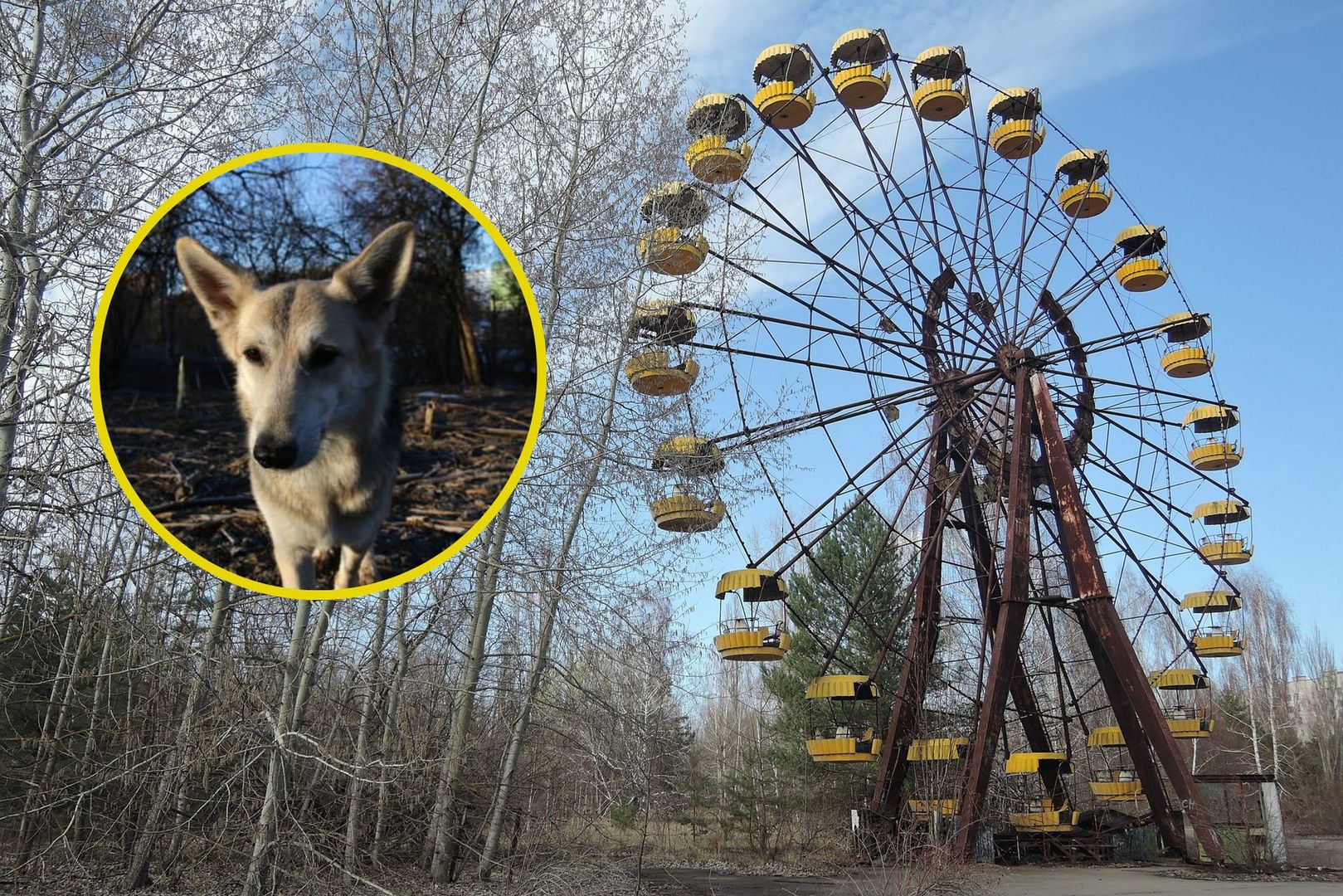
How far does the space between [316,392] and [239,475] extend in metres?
0.22

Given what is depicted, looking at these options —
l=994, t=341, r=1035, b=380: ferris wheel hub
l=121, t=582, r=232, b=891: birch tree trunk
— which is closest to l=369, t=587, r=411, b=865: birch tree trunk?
l=121, t=582, r=232, b=891: birch tree trunk

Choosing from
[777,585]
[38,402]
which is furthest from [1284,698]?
[38,402]

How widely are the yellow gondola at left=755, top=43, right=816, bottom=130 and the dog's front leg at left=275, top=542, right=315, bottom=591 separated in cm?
1699

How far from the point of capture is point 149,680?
10391mm

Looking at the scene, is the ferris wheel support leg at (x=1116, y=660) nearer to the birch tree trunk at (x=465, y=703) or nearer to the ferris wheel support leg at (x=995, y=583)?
the ferris wheel support leg at (x=995, y=583)

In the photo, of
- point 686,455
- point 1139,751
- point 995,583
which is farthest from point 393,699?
point 1139,751

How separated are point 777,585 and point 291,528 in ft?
47.8

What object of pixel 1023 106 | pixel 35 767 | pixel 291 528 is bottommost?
pixel 35 767

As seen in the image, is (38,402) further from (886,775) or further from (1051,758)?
(1051,758)

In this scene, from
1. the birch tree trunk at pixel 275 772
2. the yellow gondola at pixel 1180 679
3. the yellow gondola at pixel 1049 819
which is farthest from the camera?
the yellow gondola at pixel 1180 679

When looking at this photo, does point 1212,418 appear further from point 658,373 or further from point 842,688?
point 658,373

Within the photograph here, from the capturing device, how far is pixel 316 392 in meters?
1.31

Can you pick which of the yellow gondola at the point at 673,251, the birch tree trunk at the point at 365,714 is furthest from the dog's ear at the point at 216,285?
the yellow gondola at the point at 673,251

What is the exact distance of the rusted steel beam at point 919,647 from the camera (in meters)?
16.1
